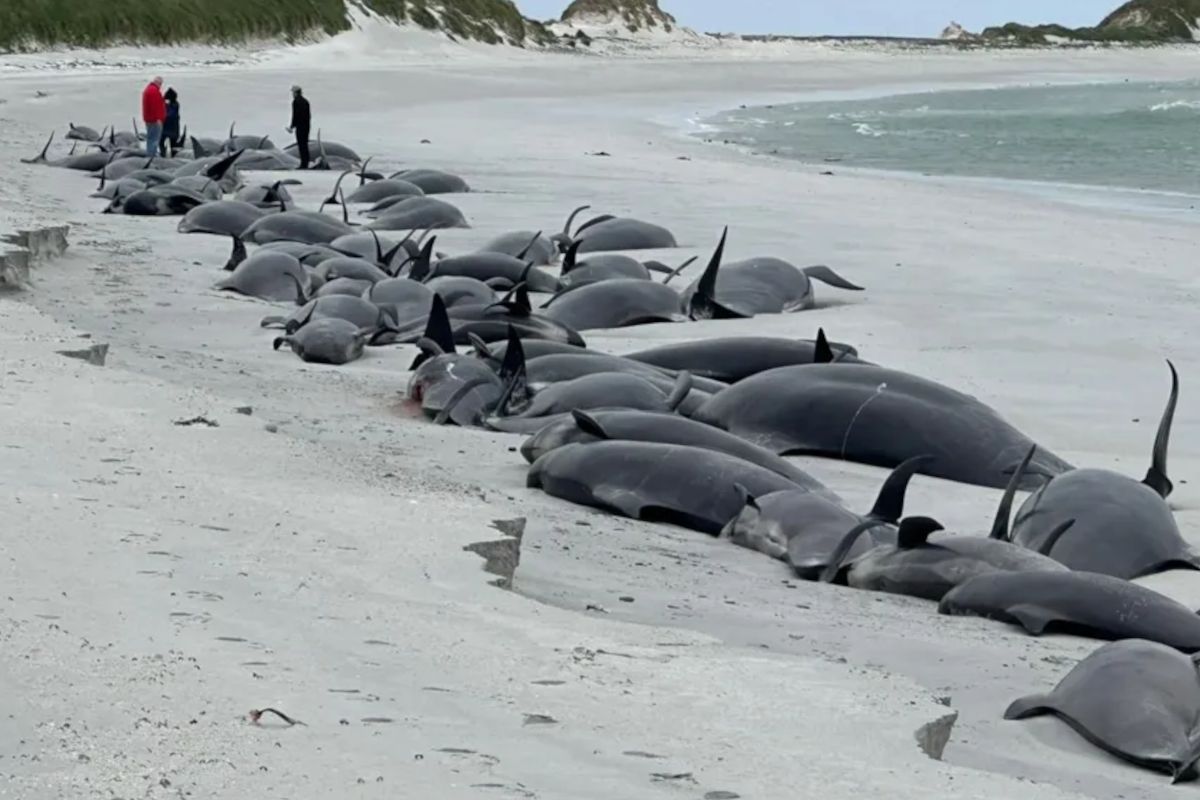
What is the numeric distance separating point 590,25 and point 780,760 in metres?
99.4

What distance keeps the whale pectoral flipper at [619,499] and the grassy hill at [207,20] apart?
4093 cm

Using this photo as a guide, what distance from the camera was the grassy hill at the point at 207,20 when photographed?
1848 inches

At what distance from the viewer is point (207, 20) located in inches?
2152

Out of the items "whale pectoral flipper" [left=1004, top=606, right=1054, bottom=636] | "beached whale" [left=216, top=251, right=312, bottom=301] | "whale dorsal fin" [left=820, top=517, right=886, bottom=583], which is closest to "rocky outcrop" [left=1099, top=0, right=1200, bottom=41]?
"beached whale" [left=216, top=251, right=312, bottom=301]

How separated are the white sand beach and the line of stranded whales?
13 cm

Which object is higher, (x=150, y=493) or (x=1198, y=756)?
(x=150, y=493)

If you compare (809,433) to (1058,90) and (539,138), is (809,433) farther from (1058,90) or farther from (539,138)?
(1058,90)

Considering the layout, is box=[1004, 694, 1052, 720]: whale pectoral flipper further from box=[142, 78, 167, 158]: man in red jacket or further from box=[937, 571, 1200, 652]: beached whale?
box=[142, 78, 167, 158]: man in red jacket

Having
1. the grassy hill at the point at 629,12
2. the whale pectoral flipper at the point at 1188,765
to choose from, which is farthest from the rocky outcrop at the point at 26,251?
the grassy hill at the point at 629,12

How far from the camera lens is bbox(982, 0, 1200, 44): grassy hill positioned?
411ft

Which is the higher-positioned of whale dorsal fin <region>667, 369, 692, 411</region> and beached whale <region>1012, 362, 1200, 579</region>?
whale dorsal fin <region>667, 369, 692, 411</region>

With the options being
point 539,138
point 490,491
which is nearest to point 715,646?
point 490,491

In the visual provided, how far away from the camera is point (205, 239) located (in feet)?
49.9

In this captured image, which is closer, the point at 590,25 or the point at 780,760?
the point at 780,760
